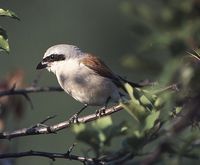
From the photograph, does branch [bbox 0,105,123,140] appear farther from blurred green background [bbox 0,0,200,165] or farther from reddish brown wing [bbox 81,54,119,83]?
reddish brown wing [bbox 81,54,119,83]

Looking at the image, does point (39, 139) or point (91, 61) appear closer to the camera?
point (91, 61)

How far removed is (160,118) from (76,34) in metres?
19.8

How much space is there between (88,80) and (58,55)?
25.8 inches

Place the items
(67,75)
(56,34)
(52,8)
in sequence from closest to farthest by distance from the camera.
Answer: (67,75)
(56,34)
(52,8)

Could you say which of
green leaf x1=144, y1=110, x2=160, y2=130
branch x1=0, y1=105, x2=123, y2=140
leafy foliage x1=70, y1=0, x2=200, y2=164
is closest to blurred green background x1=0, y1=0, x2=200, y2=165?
leafy foliage x1=70, y1=0, x2=200, y2=164

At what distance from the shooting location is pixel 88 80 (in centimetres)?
541

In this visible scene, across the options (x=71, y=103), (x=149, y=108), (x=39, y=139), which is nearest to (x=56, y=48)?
(x=149, y=108)

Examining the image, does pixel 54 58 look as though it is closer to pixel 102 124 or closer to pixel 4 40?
pixel 4 40

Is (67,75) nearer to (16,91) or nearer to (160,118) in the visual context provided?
(16,91)

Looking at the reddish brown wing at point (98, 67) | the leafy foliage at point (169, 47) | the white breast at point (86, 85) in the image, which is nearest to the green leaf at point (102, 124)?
the leafy foliage at point (169, 47)

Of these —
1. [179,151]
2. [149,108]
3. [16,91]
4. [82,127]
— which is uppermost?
[16,91]

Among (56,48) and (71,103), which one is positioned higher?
(71,103)

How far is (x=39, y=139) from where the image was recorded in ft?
44.3

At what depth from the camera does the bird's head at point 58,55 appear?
19.4 feet
